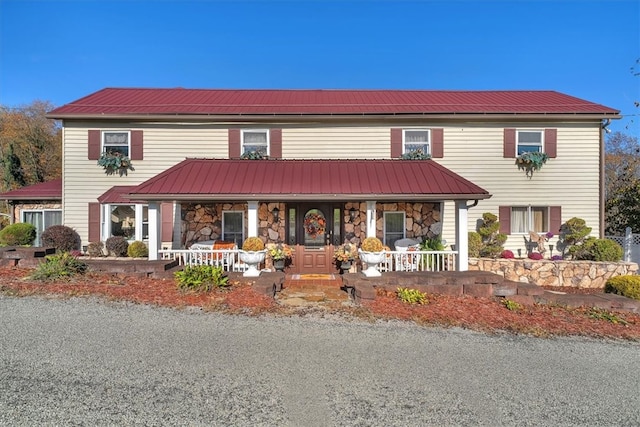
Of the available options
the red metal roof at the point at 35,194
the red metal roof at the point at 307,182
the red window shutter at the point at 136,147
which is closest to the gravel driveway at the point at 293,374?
the red metal roof at the point at 307,182

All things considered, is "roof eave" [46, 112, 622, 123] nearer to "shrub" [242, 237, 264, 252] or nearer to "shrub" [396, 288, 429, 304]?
"shrub" [242, 237, 264, 252]

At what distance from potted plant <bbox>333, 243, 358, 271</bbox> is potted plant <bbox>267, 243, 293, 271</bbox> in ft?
4.75

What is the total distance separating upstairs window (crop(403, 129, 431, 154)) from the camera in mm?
12195

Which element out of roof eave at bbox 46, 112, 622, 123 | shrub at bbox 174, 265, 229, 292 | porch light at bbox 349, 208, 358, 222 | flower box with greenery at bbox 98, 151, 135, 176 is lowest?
shrub at bbox 174, 265, 229, 292

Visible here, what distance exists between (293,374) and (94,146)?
40.8 feet

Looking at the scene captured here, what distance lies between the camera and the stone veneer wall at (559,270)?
995cm

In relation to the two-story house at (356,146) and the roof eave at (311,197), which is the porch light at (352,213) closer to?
the roof eave at (311,197)

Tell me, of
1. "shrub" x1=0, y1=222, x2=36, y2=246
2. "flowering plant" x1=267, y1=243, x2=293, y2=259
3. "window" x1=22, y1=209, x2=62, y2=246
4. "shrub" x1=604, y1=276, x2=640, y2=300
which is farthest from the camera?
"window" x1=22, y1=209, x2=62, y2=246

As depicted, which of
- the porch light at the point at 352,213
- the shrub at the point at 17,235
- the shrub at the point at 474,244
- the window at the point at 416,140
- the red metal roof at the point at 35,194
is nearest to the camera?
the porch light at the point at 352,213

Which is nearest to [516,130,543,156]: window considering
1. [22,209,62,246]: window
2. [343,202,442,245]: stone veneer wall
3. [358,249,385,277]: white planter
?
[343,202,442,245]: stone veneer wall

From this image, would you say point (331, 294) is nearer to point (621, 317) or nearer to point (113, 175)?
point (621, 317)

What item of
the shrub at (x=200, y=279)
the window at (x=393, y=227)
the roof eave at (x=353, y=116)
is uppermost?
the roof eave at (x=353, y=116)

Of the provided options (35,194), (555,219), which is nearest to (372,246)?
(555,219)

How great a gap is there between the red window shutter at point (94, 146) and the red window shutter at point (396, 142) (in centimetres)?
1093
